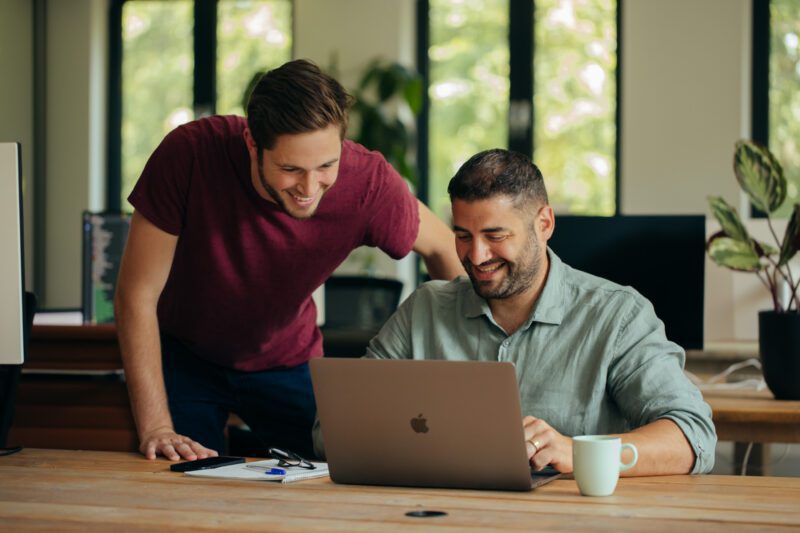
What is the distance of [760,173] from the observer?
8.27ft

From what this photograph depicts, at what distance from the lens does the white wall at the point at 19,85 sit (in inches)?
250

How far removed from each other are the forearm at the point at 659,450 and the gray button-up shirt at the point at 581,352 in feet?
0.16

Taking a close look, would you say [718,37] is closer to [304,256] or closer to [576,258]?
[576,258]

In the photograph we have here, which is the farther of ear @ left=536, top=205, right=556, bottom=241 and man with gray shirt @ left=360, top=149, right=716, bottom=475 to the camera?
ear @ left=536, top=205, right=556, bottom=241

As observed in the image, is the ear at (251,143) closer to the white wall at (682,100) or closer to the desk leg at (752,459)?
the desk leg at (752,459)

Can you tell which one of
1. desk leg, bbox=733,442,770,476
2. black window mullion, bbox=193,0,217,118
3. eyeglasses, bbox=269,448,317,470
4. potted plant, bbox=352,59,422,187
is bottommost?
desk leg, bbox=733,442,770,476

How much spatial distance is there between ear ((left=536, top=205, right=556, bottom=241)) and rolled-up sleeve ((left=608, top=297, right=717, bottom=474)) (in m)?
0.21

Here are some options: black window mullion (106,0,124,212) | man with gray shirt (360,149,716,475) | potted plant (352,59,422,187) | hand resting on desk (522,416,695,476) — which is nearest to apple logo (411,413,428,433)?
hand resting on desk (522,416,695,476)

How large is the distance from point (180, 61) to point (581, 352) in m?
5.55

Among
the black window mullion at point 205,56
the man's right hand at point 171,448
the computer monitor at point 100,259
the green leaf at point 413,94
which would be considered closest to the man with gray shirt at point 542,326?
the man's right hand at point 171,448

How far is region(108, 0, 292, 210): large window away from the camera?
6.75 meters

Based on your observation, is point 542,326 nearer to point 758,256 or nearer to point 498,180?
point 498,180

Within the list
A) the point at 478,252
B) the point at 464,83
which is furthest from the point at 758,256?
the point at 464,83

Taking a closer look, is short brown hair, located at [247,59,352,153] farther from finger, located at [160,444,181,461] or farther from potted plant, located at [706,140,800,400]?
potted plant, located at [706,140,800,400]
